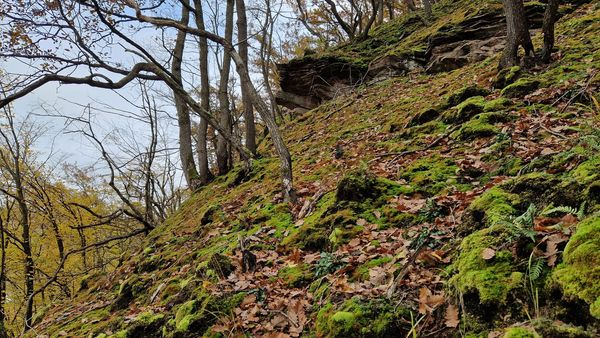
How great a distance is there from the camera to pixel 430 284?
234 centimetres

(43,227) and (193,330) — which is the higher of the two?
(43,227)

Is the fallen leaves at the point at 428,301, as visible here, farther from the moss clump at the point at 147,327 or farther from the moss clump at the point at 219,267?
the moss clump at the point at 147,327

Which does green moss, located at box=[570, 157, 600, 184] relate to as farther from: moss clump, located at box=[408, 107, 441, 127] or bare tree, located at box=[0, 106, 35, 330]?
bare tree, located at box=[0, 106, 35, 330]

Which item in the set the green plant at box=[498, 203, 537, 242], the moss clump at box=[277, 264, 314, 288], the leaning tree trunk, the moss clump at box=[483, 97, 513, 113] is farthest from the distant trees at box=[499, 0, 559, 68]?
the moss clump at box=[277, 264, 314, 288]


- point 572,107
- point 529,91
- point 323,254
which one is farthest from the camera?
point 529,91

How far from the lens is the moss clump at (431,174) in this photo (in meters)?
3.93

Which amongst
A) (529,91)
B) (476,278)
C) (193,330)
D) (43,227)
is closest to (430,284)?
(476,278)

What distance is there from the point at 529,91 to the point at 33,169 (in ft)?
59.7

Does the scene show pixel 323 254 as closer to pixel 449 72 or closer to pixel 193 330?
pixel 193 330

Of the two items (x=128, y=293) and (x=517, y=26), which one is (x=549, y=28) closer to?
(x=517, y=26)

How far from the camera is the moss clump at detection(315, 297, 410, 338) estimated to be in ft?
7.00

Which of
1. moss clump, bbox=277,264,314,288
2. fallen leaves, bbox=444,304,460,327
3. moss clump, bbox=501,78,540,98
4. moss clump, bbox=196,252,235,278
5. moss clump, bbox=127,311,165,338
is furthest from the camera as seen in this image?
moss clump, bbox=501,78,540,98

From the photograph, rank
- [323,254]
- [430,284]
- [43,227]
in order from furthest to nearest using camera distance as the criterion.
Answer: [43,227], [323,254], [430,284]

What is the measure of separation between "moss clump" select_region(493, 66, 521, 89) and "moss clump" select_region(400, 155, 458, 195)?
261 cm
